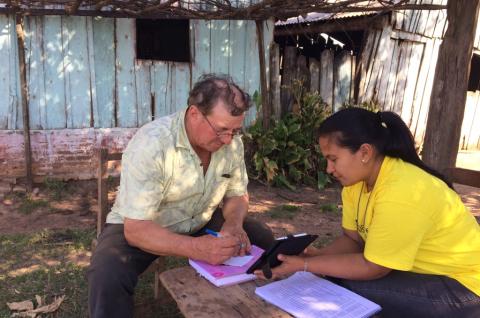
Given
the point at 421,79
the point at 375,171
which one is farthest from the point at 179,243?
the point at 421,79

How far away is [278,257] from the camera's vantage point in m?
2.19

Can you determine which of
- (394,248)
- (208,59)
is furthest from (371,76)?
(394,248)

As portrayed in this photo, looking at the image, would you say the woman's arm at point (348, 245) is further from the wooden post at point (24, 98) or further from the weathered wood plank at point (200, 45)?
the wooden post at point (24, 98)

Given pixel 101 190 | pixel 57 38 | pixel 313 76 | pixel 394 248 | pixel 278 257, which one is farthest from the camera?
pixel 313 76

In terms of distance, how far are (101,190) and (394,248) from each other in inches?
82.0

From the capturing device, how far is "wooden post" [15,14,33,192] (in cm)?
556

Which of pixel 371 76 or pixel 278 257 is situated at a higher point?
pixel 371 76

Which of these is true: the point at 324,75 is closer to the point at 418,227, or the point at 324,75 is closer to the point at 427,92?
the point at 427,92

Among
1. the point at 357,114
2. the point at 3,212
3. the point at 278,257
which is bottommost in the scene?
the point at 3,212

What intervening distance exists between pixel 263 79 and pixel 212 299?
5.00 metres

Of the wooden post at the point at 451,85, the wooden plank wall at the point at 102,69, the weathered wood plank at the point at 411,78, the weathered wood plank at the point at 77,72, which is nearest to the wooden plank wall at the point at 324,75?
the wooden plank wall at the point at 102,69

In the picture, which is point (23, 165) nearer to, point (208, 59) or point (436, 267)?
point (208, 59)

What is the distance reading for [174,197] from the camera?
2713mm

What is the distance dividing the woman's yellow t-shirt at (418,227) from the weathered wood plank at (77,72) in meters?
4.68
